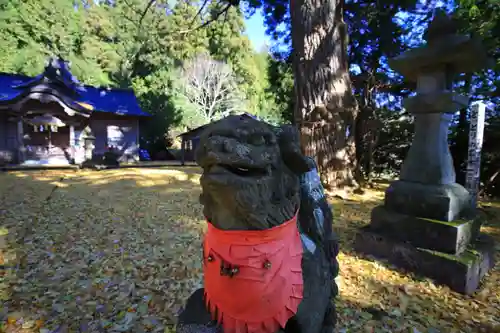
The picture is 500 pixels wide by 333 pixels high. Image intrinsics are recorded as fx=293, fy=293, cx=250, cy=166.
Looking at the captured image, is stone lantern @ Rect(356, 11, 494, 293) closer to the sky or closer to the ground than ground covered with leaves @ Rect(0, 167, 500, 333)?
closer to the sky

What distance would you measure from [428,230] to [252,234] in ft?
9.83

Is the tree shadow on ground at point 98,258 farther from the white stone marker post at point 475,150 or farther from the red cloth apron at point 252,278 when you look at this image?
the white stone marker post at point 475,150

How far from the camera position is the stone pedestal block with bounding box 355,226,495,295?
9.91ft

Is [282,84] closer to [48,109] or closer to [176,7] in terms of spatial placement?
[48,109]

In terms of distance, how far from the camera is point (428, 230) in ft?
11.0

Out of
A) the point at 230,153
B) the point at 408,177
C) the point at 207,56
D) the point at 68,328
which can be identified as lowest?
the point at 68,328

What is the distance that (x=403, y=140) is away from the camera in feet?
32.3

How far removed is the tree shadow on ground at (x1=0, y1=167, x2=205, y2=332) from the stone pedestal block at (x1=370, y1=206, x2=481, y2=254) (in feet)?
8.02

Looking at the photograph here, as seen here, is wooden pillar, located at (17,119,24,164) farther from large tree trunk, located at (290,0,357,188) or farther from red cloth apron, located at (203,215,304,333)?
red cloth apron, located at (203,215,304,333)

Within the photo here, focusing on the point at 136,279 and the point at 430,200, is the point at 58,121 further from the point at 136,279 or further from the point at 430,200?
the point at 430,200

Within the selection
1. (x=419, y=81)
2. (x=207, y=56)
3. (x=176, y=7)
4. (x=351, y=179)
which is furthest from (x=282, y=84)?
(x=176, y=7)

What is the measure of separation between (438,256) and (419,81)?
2.18 metres

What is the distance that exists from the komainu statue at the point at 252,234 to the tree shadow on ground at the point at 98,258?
1646 millimetres

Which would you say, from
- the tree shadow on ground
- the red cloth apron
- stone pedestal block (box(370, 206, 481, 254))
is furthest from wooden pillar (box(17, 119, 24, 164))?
the red cloth apron
